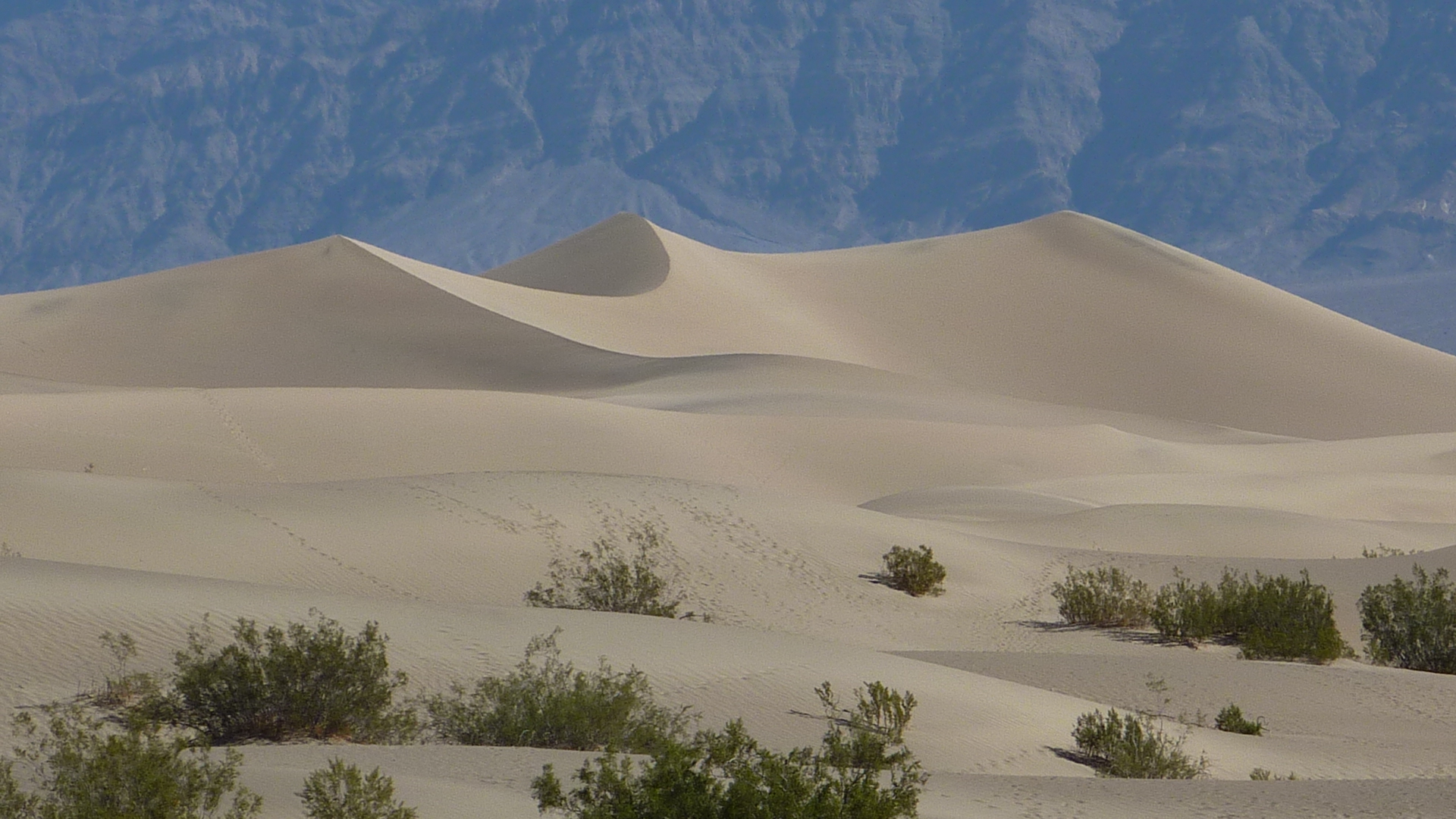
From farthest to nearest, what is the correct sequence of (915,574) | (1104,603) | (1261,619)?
(915,574)
(1104,603)
(1261,619)

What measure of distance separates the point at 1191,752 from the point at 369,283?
4331cm

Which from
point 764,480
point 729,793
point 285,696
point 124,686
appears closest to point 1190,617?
point 285,696

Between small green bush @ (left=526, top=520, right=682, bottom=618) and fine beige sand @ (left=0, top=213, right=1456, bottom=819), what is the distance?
30 centimetres

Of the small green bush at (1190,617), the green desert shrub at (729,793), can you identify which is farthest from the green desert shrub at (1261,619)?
the green desert shrub at (729,793)

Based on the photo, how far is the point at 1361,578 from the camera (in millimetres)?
17562

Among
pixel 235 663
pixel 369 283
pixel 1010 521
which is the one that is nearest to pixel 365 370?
pixel 369 283

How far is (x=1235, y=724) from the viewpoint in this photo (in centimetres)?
1049

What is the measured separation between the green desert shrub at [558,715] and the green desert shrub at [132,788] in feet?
6.65

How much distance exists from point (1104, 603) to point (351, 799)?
418 inches

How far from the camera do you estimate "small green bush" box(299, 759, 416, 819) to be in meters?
6.04

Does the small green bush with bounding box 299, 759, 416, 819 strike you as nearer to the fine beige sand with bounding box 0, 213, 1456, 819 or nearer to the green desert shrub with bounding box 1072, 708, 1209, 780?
the fine beige sand with bounding box 0, 213, 1456, 819

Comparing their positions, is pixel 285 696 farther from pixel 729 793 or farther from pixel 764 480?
pixel 764 480

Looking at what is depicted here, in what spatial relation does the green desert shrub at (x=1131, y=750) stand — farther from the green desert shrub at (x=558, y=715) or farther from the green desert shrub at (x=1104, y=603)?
the green desert shrub at (x=1104, y=603)

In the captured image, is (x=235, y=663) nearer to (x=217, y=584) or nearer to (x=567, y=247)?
(x=217, y=584)
